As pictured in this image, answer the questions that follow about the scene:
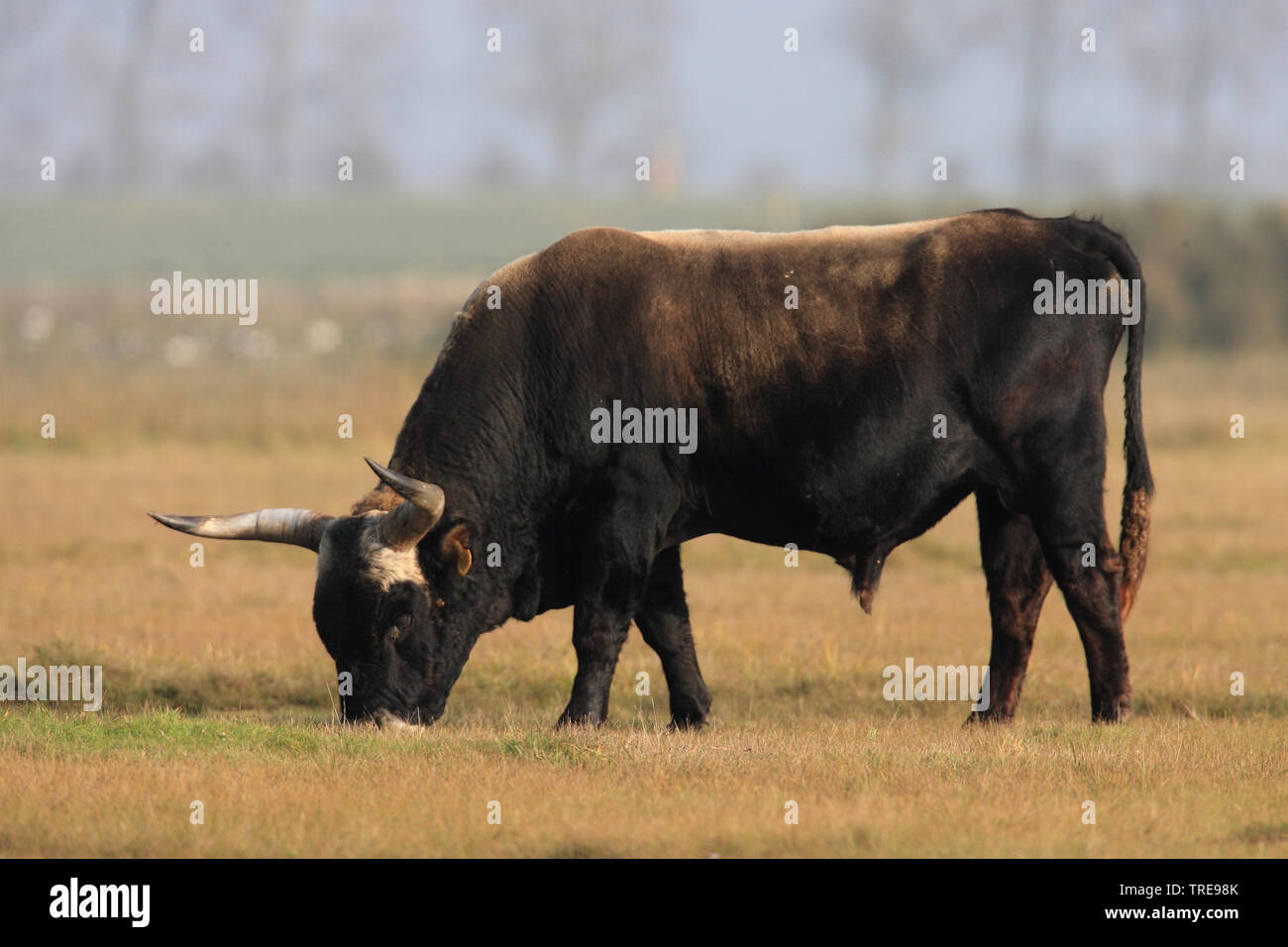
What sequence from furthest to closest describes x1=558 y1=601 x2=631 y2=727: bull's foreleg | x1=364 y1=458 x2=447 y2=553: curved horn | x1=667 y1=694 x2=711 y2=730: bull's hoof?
1. x1=667 y1=694 x2=711 y2=730: bull's hoof
2. x1=558 y1=601 x2=631 y2=727: bull's foreleg
3. x1=364 y1=458 x2=447 y2=553: curved horn

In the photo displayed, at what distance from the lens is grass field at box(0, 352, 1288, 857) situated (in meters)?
6.82

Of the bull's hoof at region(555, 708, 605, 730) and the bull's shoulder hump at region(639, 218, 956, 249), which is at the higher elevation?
the bull's shoulder hump at region(639, 218, 956, 249)

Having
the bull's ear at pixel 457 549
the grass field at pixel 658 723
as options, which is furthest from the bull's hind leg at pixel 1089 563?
the bull's ear at pixel 457 549

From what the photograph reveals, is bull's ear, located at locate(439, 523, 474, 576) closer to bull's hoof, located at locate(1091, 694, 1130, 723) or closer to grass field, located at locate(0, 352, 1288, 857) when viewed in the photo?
grass field, located at locate(0, 352, 1288, 857)

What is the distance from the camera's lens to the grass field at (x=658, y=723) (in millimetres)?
6816

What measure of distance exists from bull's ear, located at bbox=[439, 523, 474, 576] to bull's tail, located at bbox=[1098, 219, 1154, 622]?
356 centimetres

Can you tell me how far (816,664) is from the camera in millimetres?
11516

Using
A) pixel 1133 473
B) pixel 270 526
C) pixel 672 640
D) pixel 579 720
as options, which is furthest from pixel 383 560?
pixel 1133 473

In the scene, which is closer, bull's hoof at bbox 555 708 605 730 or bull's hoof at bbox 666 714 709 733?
bull's hoof at bbox 555 708 605 730

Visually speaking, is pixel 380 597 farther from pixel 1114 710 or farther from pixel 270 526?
pixel 1114 710

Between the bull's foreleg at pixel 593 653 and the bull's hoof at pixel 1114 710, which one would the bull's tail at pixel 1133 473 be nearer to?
the bull's hoof at pixel 1114 710

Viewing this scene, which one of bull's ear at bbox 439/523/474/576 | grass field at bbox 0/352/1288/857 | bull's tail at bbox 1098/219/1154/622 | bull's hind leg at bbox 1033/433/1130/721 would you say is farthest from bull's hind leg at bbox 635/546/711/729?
bull's tail at bbox 1098/219/1154/622
